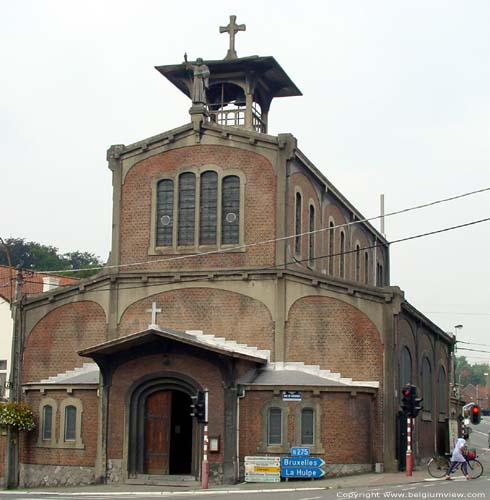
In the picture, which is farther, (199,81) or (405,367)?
(199,81)

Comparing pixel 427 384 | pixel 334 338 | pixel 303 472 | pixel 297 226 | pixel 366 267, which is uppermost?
pixel 366 267

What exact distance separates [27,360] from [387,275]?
23207 millimetres

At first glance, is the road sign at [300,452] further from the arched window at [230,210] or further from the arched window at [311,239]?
the arched window at [311,239]

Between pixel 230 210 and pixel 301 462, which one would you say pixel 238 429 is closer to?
pixel 301 462

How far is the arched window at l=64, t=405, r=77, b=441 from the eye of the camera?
3381cm

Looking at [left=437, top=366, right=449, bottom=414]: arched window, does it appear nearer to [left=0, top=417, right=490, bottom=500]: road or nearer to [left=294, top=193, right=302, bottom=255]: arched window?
[left=294, top=193, right=302, bottom=255]: arched window

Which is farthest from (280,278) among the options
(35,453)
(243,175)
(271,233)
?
(35,453)

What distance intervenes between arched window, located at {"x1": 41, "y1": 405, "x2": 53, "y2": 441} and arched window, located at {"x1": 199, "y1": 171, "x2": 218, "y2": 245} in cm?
788

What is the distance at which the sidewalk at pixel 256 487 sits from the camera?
2862cm

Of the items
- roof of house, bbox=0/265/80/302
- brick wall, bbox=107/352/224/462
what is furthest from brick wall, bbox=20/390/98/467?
roof of house, bbox=0/265/80/302

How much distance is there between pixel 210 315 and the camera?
113 feet

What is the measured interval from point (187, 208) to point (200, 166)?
5.18ft

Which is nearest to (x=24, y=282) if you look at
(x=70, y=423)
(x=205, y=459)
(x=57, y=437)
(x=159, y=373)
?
(x=70, y=423)

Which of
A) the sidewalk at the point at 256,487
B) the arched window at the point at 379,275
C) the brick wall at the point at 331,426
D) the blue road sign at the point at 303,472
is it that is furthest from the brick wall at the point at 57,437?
the arched window at the point at 379,275
